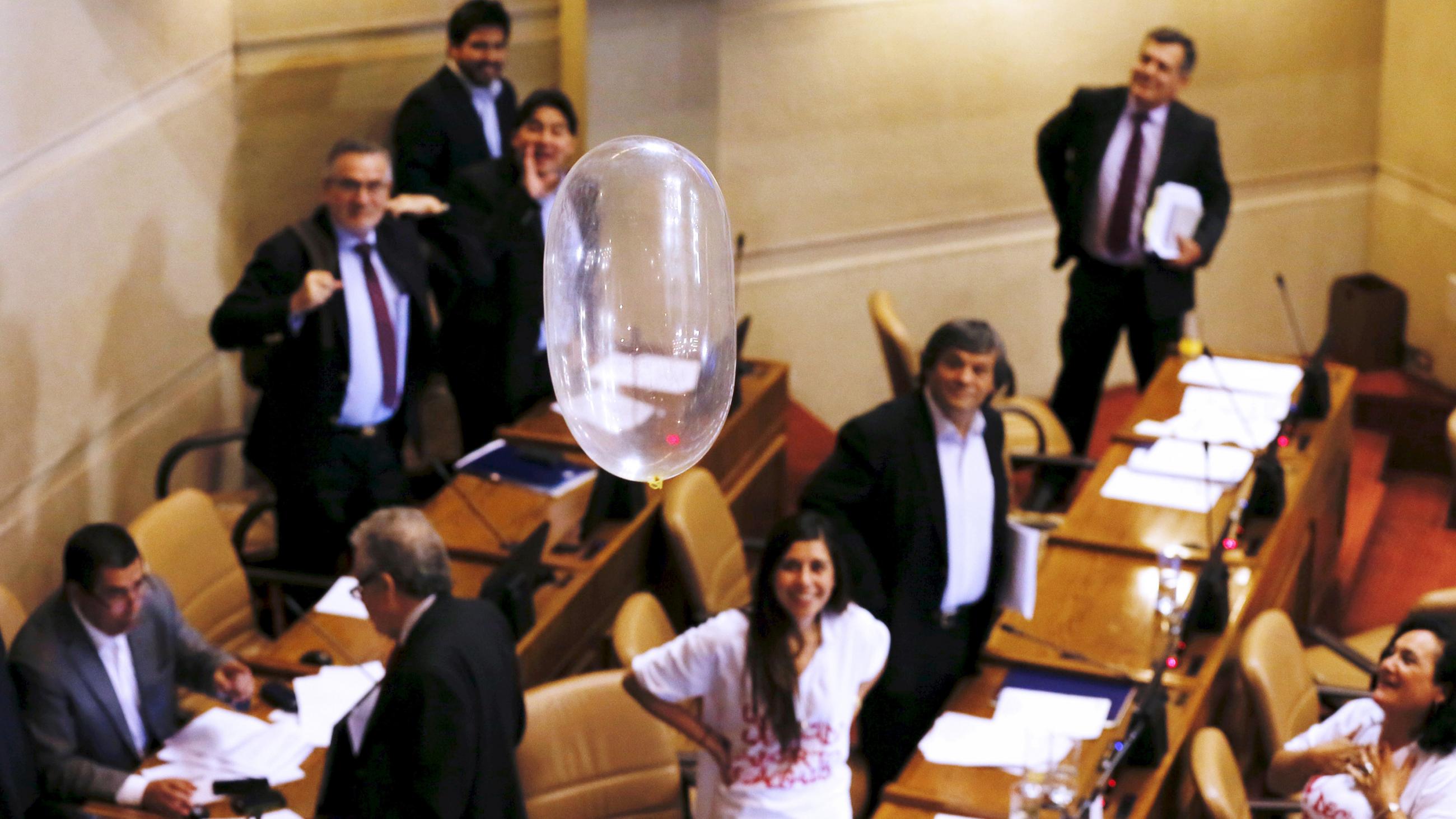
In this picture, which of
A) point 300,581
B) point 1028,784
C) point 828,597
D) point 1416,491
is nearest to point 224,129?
point 300,581

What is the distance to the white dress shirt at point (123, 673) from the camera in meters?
4.00

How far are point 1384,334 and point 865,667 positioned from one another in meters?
5.46

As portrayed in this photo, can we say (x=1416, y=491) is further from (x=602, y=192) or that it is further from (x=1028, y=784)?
(x=602, y=192)

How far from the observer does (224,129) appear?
6.18 m

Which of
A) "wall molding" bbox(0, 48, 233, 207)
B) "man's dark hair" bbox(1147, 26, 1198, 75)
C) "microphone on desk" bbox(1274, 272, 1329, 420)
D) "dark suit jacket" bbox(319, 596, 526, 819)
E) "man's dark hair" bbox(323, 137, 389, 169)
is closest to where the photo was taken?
"dark suit jacket" bbox(319, 596, 526, 819)

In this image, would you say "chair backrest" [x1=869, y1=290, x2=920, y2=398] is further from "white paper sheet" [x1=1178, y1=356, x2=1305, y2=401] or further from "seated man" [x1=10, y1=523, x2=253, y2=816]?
"seated man" [x1=10, y1=523, x2=253, y2=816]

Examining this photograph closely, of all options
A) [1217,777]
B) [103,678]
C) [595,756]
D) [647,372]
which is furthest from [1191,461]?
[647,372]

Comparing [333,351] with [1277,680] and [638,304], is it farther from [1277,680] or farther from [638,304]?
[638,304]

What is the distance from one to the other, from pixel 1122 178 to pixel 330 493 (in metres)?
3.27

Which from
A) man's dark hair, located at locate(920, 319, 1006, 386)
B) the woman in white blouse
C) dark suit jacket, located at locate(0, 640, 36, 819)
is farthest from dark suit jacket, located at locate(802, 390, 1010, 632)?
dark suit jacket, located at locate(0, 640, 36, 819)

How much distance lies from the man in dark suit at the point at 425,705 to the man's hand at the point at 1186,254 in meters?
3.61

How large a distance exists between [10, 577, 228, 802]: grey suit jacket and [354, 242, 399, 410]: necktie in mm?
1232

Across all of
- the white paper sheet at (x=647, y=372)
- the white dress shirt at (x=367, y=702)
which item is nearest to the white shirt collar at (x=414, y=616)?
the white dress shirt at (x=367, y=702)

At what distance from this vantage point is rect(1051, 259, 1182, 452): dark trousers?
659 centimetres
